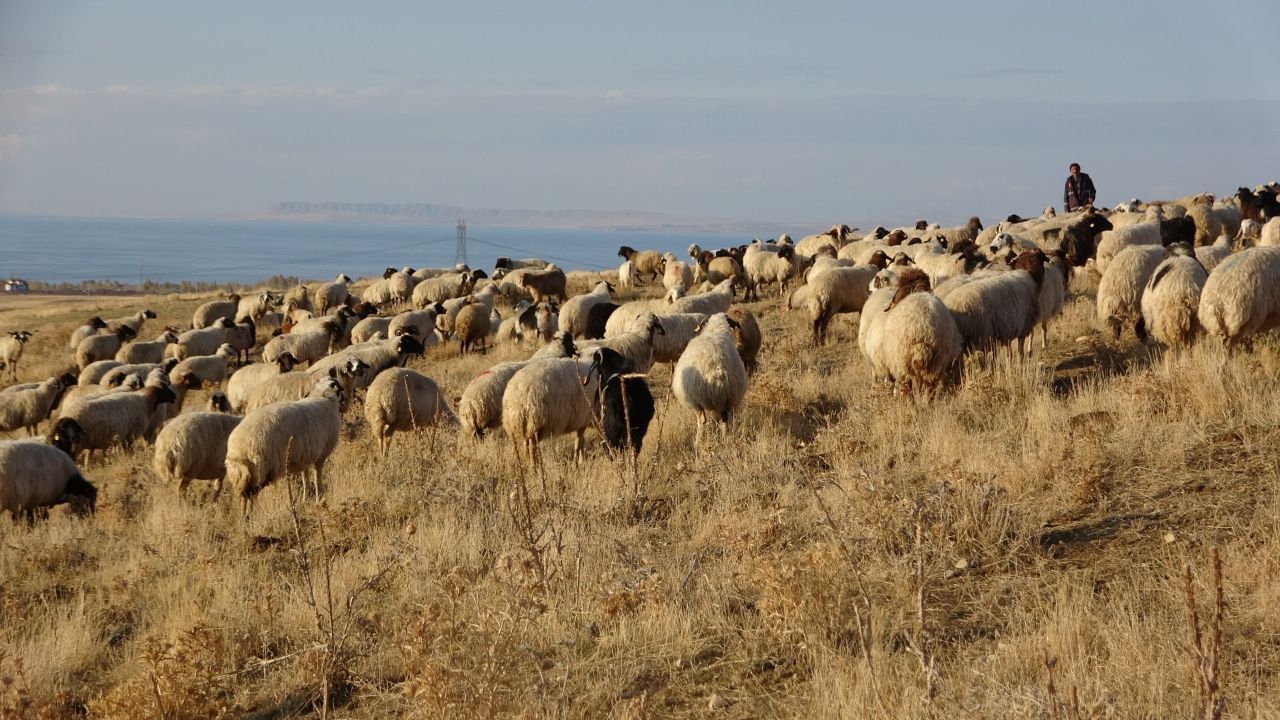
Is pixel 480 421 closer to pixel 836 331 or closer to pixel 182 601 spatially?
pixel 182 601

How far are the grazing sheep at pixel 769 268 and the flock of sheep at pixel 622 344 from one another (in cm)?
6

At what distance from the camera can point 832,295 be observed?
18.1m

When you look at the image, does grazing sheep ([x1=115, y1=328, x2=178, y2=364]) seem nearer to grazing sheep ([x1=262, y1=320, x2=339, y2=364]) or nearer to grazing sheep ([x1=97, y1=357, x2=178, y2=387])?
grazing sheep ([x1=97, y1=357, x2=178, y2=387])

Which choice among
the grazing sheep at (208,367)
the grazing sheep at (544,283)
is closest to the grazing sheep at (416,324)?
the grazing sheep at (208,367)

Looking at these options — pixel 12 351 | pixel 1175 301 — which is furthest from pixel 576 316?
pixel 12 351

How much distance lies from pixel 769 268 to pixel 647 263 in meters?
8.02

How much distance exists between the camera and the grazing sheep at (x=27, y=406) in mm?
18953

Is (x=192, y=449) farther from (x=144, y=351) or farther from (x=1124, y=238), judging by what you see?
(x=1124, y=238)

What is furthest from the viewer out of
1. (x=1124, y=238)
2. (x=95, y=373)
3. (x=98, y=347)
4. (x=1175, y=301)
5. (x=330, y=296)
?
(x=330, y=296)

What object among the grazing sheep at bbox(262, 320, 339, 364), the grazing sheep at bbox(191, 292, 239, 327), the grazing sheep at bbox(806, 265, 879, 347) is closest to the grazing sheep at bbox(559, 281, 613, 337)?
the grazing sheep at bbox(806, 265, 879, 347)

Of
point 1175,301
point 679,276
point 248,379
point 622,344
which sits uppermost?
point 1175,301

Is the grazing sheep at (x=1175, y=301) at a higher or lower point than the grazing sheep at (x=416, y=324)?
higher

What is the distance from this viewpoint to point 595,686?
4.89 m

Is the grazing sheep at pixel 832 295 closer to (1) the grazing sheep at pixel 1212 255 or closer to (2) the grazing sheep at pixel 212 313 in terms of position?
(1) the grazing sheep at pixel 1212 255
